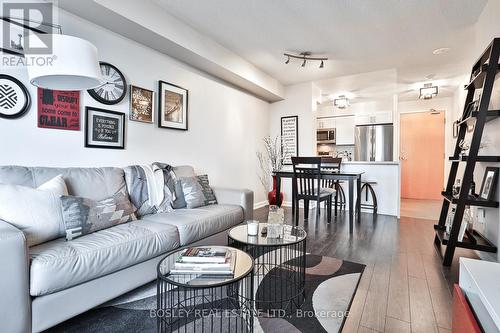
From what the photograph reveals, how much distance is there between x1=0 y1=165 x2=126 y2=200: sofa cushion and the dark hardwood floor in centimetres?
203

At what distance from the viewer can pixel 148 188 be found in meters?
2.51

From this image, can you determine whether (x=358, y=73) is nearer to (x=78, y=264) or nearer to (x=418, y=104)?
(x=418, y=104)

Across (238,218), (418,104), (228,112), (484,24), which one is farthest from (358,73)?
(238,218)

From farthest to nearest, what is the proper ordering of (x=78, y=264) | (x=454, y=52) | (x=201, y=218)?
1. (x=454, y=52)
2. (x=201, y=218)
3. (x=78, y=264)

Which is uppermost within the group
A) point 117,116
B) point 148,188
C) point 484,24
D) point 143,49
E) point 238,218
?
point 484,24

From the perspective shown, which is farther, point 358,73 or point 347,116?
point 347,116

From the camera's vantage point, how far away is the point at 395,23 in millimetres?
2939

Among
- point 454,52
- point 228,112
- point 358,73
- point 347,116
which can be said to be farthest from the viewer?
point 347,116

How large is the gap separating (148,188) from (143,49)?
5.20 ft

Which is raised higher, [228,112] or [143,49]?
[143,49]

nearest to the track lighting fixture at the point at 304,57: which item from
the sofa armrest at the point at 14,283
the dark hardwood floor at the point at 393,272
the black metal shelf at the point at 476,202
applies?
the dark hardwood floor at the point at 393,272

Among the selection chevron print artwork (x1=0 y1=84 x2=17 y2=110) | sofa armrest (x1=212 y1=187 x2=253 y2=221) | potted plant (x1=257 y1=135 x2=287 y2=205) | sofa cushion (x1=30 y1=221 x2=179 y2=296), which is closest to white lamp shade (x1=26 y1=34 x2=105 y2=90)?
chevron print artwork (x1=0 y1=84 x2=17 y2=110)

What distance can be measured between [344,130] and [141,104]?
5.16 m

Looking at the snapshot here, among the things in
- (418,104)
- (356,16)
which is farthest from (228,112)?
(418,104)
